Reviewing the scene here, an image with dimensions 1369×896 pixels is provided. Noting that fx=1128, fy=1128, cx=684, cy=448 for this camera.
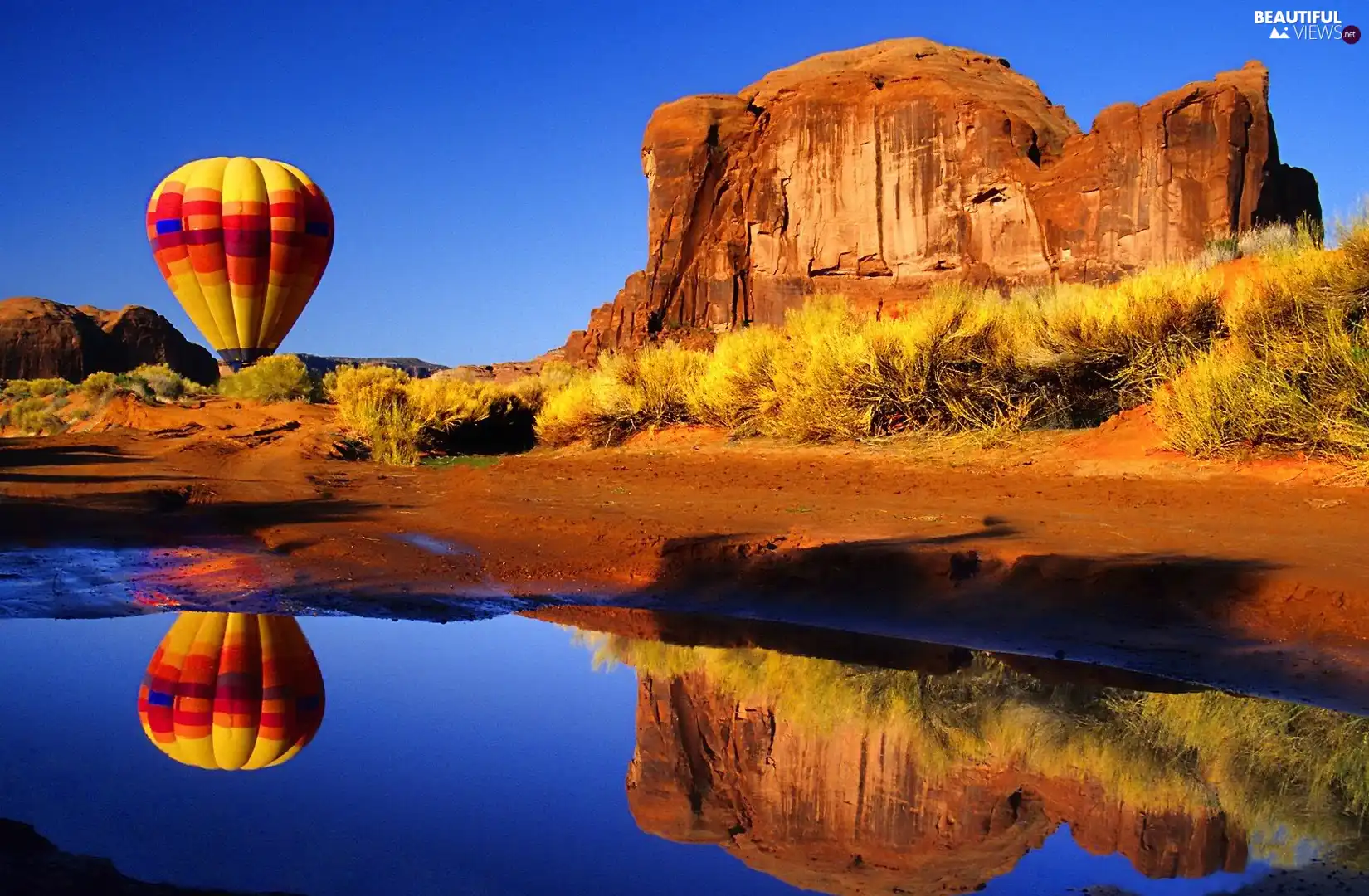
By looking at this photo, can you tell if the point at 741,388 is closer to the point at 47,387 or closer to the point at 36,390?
the point at 36,390

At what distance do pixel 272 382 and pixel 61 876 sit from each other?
97.9 feet

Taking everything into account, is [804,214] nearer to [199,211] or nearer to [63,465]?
[199,211]

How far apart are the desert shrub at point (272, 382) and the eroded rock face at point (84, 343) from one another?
3592 centimetres

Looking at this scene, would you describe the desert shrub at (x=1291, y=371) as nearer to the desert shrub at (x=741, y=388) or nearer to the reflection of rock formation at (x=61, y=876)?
the desert shrub at (x=741, y=388)

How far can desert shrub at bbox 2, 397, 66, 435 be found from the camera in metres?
30.0

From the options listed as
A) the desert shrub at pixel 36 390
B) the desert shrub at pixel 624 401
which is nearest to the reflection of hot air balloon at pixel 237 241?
the desert shrub at pixel 624 401

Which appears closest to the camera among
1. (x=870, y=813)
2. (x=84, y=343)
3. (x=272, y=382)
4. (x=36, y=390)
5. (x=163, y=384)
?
(x=870, y=813)

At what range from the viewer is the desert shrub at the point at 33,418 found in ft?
Answer: 98.5

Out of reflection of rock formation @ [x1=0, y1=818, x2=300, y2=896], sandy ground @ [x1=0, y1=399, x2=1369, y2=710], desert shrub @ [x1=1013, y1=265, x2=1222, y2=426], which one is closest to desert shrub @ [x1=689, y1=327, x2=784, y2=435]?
sandy ground @ [x1=0, y1=399, x2=1369, y2=710]

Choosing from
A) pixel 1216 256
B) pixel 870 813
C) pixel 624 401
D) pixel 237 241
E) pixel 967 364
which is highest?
pixel 237 241

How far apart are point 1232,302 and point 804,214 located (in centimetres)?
4401

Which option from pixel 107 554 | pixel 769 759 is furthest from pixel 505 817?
pixel 107 554

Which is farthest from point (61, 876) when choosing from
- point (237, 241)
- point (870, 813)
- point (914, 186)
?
point (914, 186)

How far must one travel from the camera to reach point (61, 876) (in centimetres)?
356
